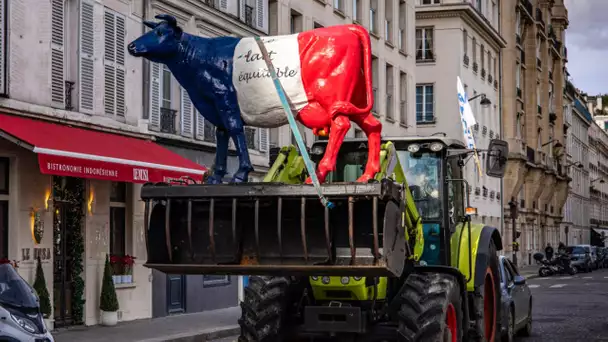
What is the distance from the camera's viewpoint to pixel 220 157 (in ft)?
29.8

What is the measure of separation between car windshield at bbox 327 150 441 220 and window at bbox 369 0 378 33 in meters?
26.1

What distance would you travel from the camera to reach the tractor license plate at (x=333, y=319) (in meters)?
9.56

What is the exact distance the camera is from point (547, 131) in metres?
75.9

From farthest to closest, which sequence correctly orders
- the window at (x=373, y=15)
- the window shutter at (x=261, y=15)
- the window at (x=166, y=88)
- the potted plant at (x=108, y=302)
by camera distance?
the window at (x=373, y=15)
the window shutter at (x=261, y=15)
the window at (x=166, y=88)
the potted plant at (x=108, y=302)

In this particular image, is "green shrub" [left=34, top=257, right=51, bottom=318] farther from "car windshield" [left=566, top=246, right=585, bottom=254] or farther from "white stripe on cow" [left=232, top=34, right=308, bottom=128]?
"car windshield" [left=566, top=246, right=585, bottom=254]

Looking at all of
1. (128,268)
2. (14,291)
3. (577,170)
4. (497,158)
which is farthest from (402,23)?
(577,170)

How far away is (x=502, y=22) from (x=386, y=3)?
89.6 ft

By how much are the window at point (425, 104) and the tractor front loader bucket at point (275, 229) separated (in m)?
42.8

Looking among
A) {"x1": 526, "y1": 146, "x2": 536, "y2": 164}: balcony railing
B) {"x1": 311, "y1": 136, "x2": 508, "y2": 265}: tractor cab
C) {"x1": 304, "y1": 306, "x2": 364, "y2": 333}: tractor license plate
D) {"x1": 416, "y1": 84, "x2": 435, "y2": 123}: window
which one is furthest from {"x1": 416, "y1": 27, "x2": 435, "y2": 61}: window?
{"x1": 304, "y1": 306, "x2": 364, "y2": 333}: tractor license plate

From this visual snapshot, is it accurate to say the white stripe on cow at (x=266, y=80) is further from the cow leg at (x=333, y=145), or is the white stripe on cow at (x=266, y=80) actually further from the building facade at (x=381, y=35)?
the building facade at (x=381, y=35)

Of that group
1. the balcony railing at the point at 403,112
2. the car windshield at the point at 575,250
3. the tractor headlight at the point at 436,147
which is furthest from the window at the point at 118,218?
the car windshield at the point at 575,250

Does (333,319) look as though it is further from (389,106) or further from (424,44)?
(424,44)

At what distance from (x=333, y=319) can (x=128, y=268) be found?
460 inches

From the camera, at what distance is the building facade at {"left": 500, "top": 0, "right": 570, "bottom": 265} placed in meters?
63.2
